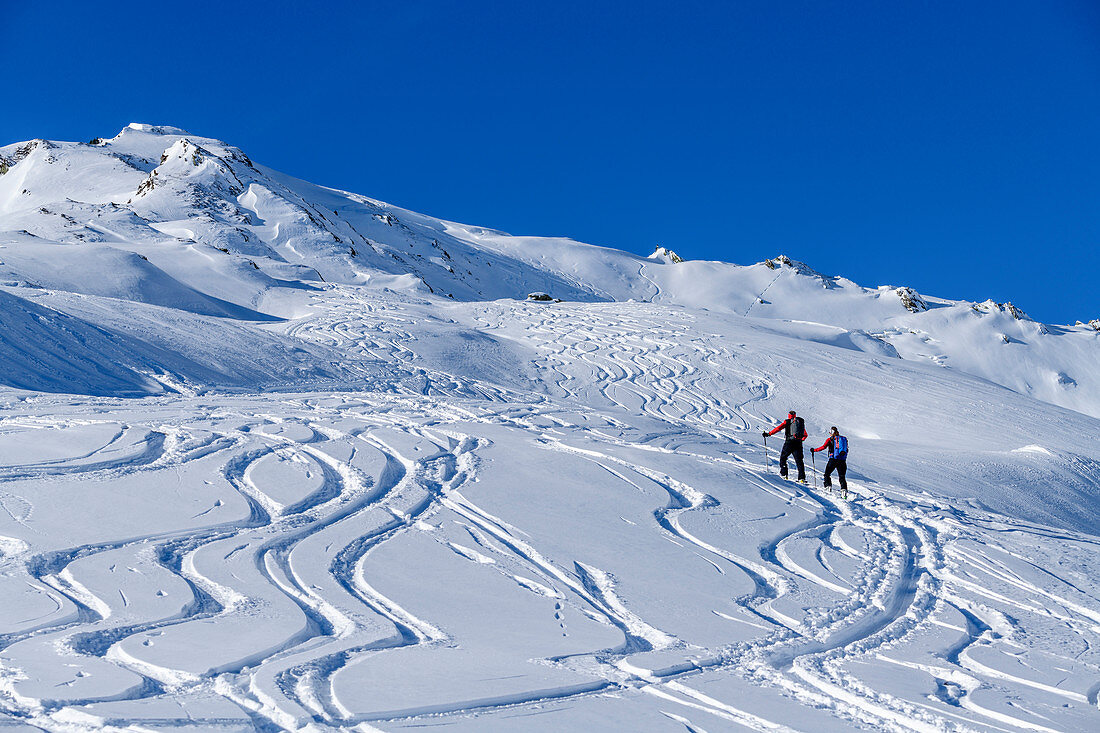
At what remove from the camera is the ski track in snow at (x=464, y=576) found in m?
5.46

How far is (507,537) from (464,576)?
1.48 m

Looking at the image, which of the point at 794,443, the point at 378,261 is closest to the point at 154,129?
the point at 378,261

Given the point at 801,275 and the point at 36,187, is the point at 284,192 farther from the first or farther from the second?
the point at 801,275

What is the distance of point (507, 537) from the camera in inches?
389

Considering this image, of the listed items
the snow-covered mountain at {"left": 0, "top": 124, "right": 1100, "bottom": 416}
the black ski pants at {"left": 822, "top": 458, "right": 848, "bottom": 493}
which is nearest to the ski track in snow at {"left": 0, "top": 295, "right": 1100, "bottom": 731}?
the black ski pants at {"left": 822, "top": 458, "right": 848, "bottom": 493}

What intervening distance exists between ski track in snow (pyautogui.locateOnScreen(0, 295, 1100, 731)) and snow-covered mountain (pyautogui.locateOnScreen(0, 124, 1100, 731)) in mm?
43

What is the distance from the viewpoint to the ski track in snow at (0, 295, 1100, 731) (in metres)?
5.46

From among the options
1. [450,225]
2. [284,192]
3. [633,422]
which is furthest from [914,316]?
[633,422]

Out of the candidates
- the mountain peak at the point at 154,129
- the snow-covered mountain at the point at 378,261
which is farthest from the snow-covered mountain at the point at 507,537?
the mountain peak at the point at 154,129

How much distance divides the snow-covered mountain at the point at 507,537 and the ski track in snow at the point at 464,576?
0.04 meters

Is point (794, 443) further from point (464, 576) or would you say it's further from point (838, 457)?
point (464, 576)

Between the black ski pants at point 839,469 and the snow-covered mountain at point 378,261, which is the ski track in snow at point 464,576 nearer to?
the black ski pants at point 839,469

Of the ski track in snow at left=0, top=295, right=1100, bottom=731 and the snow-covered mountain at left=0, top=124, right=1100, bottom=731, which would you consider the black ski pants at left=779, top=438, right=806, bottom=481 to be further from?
the snow-covered mountain at left=0, top=124, right=1100, bottom=731

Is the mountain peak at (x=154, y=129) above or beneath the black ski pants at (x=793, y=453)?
above
